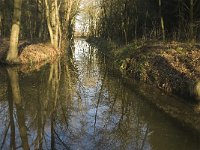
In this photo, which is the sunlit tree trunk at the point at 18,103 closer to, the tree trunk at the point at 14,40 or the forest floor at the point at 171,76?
the tree trunk at the point at 14,40

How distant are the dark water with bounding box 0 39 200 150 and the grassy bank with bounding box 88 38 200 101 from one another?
1244mm

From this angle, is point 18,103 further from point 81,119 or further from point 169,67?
point 169,67

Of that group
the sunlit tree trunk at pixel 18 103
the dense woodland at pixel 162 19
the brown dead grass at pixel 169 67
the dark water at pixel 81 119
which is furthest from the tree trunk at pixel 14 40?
the dense woodland at pixel 162 19

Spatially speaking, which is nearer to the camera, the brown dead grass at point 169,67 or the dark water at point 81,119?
the dark water at point 81,119

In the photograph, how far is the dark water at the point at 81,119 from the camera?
27.0 ft

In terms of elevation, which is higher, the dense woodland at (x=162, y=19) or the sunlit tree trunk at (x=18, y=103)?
the dense woodland at (x=162, y=19)

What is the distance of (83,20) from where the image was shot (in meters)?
85.8

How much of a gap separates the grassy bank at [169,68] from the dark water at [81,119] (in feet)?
4.08

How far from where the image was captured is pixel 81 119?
1023 cm

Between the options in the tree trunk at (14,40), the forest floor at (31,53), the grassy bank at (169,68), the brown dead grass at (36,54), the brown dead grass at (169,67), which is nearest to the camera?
the grassy bank at (169,68)

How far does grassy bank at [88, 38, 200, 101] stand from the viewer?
13031 millimetres

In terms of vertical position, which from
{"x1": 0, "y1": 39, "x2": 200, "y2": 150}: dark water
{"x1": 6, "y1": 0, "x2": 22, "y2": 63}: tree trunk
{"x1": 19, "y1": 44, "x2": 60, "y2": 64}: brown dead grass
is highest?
{"x1": 6, "y1": 0, "x2": 22, "y2": 63}: tree trunk

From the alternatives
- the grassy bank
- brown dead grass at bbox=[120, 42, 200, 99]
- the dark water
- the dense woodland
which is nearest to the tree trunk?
the dark water

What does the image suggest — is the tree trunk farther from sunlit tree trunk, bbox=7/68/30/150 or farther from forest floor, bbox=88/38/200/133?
forest floor, bbox=88/38/200/133
